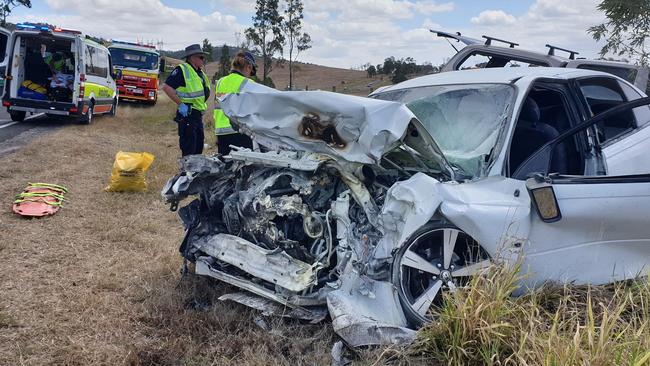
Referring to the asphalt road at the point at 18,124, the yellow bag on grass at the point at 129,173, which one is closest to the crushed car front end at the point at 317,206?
the yellow bag on grass at the point at 129,173

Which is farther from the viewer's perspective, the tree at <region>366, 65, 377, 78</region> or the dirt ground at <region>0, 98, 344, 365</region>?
the tree at <region>366, 65, 377, 78</region>

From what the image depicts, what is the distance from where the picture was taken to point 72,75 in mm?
13594

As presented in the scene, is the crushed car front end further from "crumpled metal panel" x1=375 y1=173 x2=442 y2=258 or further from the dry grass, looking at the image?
the dry grass

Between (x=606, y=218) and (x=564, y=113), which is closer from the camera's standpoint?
(x=606, y=218)

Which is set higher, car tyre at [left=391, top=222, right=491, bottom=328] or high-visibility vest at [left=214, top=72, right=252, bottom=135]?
high-visibility vest at [left=214, top=72, right=252, bottom=135]

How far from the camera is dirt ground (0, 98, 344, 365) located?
9.84 ft

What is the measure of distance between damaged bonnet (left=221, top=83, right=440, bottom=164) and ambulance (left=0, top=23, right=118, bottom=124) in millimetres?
9730

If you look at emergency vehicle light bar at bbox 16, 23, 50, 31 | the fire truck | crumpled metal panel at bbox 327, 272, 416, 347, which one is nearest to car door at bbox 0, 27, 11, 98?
emergency vehicle light bar at bbox 16, 23, 50, 31

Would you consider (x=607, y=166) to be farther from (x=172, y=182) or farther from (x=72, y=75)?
(x=72, y=75)

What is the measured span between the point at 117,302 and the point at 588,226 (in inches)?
120

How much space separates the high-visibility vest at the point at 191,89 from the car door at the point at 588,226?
4.27 metres

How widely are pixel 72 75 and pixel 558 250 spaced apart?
1337 centimetres

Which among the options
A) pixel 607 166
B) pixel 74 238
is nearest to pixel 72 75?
pixel 74 238

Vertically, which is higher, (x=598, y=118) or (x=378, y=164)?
(x=598, y=118)
